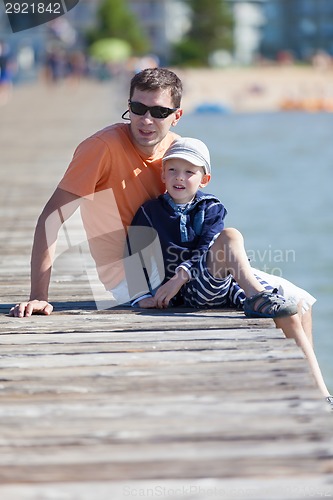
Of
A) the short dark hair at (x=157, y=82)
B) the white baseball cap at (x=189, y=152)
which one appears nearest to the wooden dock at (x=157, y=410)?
the white baseball cap at (x=189, y=152)

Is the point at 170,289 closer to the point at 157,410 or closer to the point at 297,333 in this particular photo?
the point at 297,333

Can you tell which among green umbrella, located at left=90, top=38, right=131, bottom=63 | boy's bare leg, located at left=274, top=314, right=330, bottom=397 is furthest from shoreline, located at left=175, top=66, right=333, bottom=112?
boy's bare leg, located at left=274, top=314, right=330, bottom=397

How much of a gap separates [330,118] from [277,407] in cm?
3705

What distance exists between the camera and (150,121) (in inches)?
174

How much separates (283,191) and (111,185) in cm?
1629

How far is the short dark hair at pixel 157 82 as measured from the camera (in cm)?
442

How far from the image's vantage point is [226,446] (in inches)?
111

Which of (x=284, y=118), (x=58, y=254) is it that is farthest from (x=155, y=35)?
(x=58, y=254)

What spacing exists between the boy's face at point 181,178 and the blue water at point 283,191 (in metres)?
1.80

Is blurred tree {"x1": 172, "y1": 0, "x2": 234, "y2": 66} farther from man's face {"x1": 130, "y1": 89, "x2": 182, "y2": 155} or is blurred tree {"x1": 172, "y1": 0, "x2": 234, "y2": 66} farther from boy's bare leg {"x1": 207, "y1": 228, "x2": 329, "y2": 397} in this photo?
boy's bare leg {"x1": 207, "y1": 228, "x2": 329, "y2": 397}

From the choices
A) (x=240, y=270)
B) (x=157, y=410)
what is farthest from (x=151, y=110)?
(x=157, y=410)

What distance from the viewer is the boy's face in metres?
4.35

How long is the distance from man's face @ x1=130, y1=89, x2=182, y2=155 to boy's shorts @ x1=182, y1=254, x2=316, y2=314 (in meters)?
0.58

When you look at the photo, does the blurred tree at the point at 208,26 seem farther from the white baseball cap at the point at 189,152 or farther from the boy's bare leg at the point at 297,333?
the boy's bare leg at the point at 297,333
